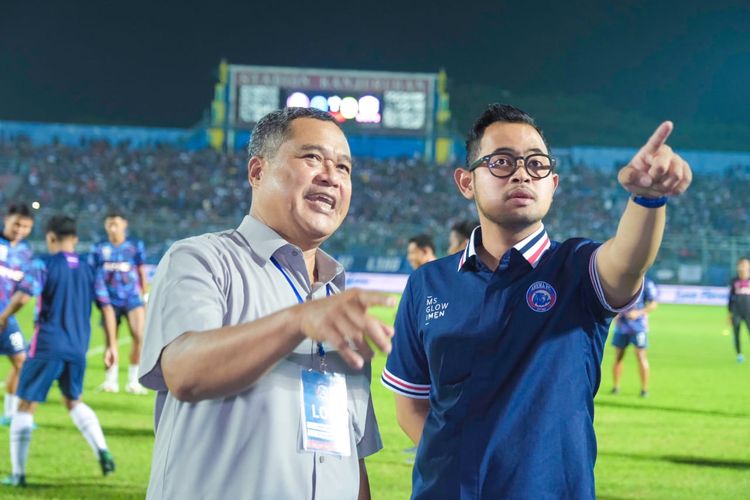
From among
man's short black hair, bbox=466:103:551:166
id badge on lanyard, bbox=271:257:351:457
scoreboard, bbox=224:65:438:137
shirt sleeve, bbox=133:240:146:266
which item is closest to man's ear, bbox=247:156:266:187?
id badge on lanyard, bbox=271:257:351:457

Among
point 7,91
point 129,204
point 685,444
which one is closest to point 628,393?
point 685,444

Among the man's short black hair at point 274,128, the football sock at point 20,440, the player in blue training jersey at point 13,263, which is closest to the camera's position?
the man's short black hair at point 274,128

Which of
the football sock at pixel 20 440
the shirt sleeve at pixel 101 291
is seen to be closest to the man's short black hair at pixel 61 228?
the football sock at pixel 20 440

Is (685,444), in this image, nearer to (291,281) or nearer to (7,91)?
(291,281)

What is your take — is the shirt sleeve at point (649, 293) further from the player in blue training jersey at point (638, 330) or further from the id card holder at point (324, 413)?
the id card holder at point (324, 413)

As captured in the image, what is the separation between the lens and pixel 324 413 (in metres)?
2.47

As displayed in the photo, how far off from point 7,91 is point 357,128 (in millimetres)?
60838

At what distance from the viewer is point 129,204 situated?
4781 cm

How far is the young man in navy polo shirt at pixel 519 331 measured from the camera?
116 inches

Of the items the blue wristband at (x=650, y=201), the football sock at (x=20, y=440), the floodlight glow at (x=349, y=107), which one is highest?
the floodlight glow at (x=349, y=107)

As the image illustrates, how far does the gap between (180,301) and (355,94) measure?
5179 centimetres

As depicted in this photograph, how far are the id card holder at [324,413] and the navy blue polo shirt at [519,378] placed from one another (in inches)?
24.8

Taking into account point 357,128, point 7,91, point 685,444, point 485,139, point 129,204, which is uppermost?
point 7,91

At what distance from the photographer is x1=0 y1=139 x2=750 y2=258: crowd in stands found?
48.1 meters
